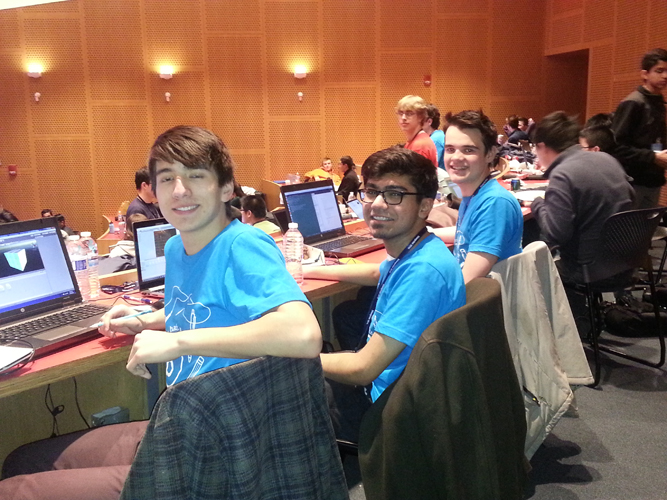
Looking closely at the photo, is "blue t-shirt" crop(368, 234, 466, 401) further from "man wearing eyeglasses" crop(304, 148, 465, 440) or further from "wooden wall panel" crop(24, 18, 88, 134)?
"wooden wall panel" crop(24, 18, 88, 134)

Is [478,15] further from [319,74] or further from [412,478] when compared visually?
[412,478]

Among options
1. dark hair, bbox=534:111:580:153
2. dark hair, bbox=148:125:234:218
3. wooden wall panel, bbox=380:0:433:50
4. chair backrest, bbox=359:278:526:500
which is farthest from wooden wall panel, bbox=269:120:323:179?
chair backrest, bbox=359:278:526:500

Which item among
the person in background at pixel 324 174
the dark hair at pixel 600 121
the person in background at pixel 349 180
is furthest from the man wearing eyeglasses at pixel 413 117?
the person in background at pixel 324 174

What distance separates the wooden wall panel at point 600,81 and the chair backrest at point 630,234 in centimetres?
647

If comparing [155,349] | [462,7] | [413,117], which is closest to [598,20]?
[462,7]

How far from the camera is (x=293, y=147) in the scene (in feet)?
32.3

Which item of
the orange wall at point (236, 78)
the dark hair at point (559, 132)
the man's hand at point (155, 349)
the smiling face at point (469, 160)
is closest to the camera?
the man's hand at point (155, 349)

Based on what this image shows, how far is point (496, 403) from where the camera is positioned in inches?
54.6

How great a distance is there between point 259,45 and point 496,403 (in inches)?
352

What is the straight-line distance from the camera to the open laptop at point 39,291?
1.81 m

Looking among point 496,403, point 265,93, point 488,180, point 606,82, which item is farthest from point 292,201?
point 606,82

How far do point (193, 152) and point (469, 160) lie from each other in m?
1.46

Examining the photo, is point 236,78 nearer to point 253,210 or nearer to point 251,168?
point 251,168

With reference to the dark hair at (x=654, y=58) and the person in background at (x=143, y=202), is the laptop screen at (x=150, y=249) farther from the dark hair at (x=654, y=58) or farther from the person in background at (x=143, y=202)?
the dark hair at (x=654, y=58)
